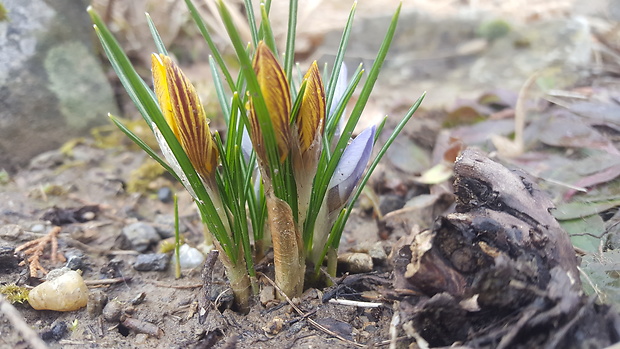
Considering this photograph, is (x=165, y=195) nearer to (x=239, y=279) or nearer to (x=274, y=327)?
(x=239, y=279)

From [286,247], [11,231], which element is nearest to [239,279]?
[286,247]

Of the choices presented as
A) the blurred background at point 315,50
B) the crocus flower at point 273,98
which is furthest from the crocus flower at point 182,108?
the blurred background at point 315,50

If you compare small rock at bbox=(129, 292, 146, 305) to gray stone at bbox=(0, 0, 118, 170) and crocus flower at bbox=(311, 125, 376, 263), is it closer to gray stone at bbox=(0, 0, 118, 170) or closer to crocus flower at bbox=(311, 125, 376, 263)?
crocus flower at bbox=(311, 125, 376, 263)

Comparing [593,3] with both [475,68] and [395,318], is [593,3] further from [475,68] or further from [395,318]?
[395,318]

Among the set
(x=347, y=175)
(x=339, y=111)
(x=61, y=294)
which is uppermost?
(x=339, y=111)

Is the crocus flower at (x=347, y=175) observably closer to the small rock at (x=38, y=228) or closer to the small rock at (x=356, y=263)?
the small rock at (x=356, y=263)

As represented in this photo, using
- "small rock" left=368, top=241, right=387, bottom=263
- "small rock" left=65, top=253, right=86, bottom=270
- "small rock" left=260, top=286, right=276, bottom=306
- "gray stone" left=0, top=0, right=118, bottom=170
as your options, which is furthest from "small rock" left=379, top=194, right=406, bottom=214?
"gray stone" left=0, top=0, right=118, bottom=170

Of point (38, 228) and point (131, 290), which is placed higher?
point (38, 228)
